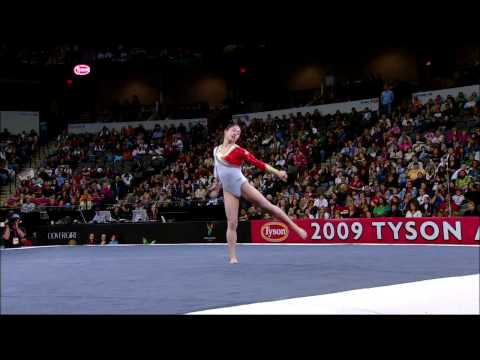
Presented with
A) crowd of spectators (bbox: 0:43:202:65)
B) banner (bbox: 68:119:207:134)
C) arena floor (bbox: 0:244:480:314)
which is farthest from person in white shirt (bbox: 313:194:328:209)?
crowd of spectators (bbox: 0:43:202:65)

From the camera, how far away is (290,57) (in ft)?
97.9

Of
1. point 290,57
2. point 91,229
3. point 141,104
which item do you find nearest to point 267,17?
point 91,229

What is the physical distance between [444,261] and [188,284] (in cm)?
427

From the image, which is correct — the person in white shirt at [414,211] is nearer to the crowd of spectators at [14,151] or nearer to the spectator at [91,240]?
the spectator at [91,240]

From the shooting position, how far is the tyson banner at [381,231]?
12474 mm

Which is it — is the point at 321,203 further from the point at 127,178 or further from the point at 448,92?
the point at 127,178

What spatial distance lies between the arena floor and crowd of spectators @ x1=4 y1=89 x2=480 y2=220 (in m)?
5.71

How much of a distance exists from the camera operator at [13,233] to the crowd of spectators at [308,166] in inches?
62.1

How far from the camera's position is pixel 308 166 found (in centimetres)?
1862

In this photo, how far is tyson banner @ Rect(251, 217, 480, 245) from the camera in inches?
491

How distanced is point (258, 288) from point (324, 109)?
766 inches

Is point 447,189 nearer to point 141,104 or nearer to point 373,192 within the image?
point 373,192

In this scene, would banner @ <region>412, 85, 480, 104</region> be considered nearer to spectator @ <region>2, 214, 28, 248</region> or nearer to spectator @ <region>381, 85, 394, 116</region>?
spectator @ <region>381, 85, 394, 116</region>

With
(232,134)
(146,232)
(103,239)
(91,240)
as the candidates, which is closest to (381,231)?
(146,232)
